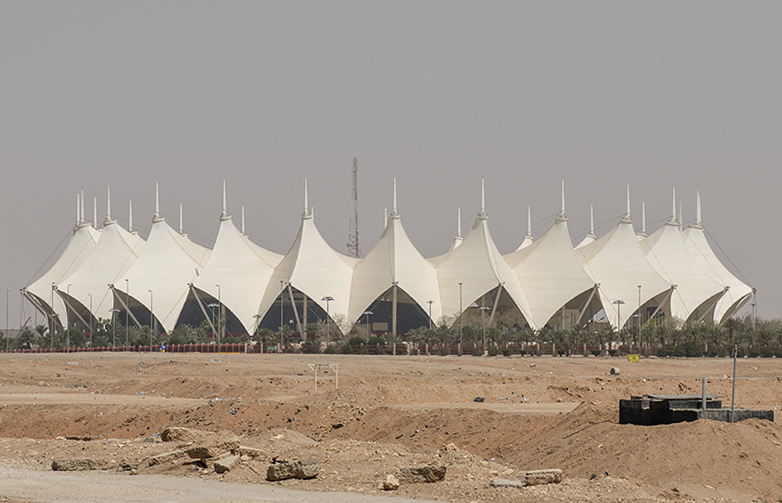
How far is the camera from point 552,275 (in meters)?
87.7

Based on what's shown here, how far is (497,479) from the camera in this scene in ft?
40.7

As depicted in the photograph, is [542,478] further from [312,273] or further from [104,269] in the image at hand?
[104,269]

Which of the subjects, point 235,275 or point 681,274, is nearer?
point 235,275

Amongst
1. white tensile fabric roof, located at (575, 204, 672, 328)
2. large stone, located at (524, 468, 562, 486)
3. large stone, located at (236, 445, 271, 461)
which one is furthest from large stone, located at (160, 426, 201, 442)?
white tensile fabric roof, located at (575, 204, 672, 328)

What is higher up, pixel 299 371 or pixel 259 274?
pixel 259 274

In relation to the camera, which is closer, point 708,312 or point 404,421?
point 404,421

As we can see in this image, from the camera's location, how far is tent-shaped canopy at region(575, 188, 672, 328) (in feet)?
295

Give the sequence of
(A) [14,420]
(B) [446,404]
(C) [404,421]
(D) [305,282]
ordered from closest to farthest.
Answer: (C) [404,421]
(A) [14,420]
(B) [446,404]
(D) [305,282]

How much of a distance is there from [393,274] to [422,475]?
7244 cm

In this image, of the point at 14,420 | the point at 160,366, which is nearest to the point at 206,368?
the point at 160,366

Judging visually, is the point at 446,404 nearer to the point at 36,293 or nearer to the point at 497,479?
the point at 497,479

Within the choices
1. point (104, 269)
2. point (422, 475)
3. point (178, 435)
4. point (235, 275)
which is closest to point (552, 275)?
point (235, 275)

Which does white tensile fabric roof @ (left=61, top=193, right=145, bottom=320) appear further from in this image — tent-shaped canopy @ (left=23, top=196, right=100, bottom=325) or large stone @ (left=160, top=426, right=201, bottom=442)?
large stone @ (left=160, top=426, right=201, bottom=442)

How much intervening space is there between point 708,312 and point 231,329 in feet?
164
